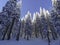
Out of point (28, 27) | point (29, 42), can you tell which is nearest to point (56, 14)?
point (28, 27)

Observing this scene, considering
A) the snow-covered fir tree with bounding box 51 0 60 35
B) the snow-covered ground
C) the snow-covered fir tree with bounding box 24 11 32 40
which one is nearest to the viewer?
the snow-covered ground

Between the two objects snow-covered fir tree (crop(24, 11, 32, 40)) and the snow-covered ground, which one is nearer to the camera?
the snow-covered ground

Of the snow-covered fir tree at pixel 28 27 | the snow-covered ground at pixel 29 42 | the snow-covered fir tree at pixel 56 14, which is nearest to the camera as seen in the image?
the snow-covered ground at pixel 29 42

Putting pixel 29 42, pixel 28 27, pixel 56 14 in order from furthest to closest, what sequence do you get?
pixel 56 14
pixel 28 27
pixel 29 42

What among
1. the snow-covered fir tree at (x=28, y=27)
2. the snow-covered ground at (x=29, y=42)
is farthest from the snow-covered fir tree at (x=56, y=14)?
the snow-covered fir tree at (x=28, y=27)

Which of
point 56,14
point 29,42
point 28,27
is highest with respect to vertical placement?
point 56,14

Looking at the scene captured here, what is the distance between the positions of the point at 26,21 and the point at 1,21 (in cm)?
165

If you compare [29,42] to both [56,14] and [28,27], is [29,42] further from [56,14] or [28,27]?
[56,14]

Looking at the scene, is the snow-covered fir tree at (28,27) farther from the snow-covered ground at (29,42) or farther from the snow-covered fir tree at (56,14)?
the snow-covered fir tree at (56,14)

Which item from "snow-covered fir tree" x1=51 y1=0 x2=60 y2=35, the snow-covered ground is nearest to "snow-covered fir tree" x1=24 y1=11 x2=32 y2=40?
the snow-covered ground

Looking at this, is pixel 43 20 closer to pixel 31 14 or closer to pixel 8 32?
pixel 31 14

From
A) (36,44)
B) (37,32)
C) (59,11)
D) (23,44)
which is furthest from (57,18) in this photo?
(23,44)

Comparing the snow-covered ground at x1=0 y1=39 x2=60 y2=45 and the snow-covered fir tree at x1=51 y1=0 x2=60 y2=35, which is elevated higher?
the snow-covered fir tree at x1=51 y1=0 x2=60 y2=35

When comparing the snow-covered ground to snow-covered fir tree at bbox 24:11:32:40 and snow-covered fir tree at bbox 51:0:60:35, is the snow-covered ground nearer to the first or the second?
snow-covered fir tree at bbox 24:11:32:40
